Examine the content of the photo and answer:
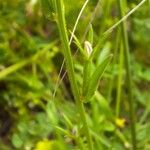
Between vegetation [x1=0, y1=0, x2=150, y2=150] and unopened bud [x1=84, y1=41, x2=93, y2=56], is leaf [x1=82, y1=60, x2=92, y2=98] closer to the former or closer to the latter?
unopened bud [x1=84, y1=41, x2=93, y2=56]

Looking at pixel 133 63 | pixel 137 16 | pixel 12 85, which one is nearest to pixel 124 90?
pixel 133 63

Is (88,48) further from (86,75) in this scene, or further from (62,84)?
(62,84)

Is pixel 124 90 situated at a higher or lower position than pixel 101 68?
lower

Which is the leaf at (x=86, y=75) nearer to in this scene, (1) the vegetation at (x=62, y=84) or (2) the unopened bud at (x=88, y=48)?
(2) the unopened bud at (x=88, y=48)

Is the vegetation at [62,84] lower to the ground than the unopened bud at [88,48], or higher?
lower

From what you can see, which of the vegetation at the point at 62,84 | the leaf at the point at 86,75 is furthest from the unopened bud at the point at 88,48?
the vegetation at the point at 62,84

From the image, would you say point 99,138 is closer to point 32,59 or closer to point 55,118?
point 55,118

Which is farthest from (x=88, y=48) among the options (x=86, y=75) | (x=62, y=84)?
(x=62, y=84)

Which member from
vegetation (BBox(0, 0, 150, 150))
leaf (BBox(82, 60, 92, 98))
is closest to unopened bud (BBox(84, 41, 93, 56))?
leaf (BBox(82, 60, 92, 98))
